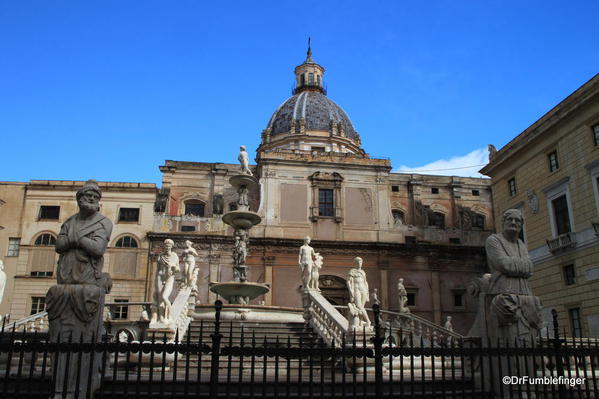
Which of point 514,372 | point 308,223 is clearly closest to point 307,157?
point 308,223

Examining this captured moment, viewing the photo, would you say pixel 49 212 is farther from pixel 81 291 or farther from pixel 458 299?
pixel 81 291

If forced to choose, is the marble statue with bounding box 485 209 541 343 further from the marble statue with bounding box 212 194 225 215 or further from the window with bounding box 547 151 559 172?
the marble statue with bounding box 212 194 225 215

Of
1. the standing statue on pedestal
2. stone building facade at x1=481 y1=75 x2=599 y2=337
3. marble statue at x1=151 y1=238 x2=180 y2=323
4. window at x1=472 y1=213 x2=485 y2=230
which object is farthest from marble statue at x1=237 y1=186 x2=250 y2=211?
window at x1=472 y1=213 x2=485 y2=230

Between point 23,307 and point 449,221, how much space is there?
1121 inches

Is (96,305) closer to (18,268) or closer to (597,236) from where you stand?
(597,236)

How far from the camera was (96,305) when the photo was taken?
654cm

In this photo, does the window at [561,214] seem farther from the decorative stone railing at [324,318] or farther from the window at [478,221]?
the window at [478,221]

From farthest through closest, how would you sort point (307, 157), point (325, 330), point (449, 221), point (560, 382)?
point (449, 221) → point (307, 157) → point (325, 330) → point (560, 382)

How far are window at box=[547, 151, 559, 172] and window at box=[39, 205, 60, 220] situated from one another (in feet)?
92.1

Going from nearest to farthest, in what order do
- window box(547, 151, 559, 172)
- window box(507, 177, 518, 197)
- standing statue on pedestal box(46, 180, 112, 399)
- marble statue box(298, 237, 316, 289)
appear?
standing statue on pedestal box(46, 180, 112, 399) < marble statue box(298, 237, 316, 289) < window box(547, 151, 559, 172) < window box(507, 177, 518, 197)

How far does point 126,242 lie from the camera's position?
34.3m

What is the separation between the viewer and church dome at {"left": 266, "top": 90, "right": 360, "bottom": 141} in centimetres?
4891

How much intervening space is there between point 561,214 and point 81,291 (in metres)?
22.7

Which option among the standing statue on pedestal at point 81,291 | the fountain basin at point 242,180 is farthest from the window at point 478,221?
the standing statue on pedestal at point 81,291
